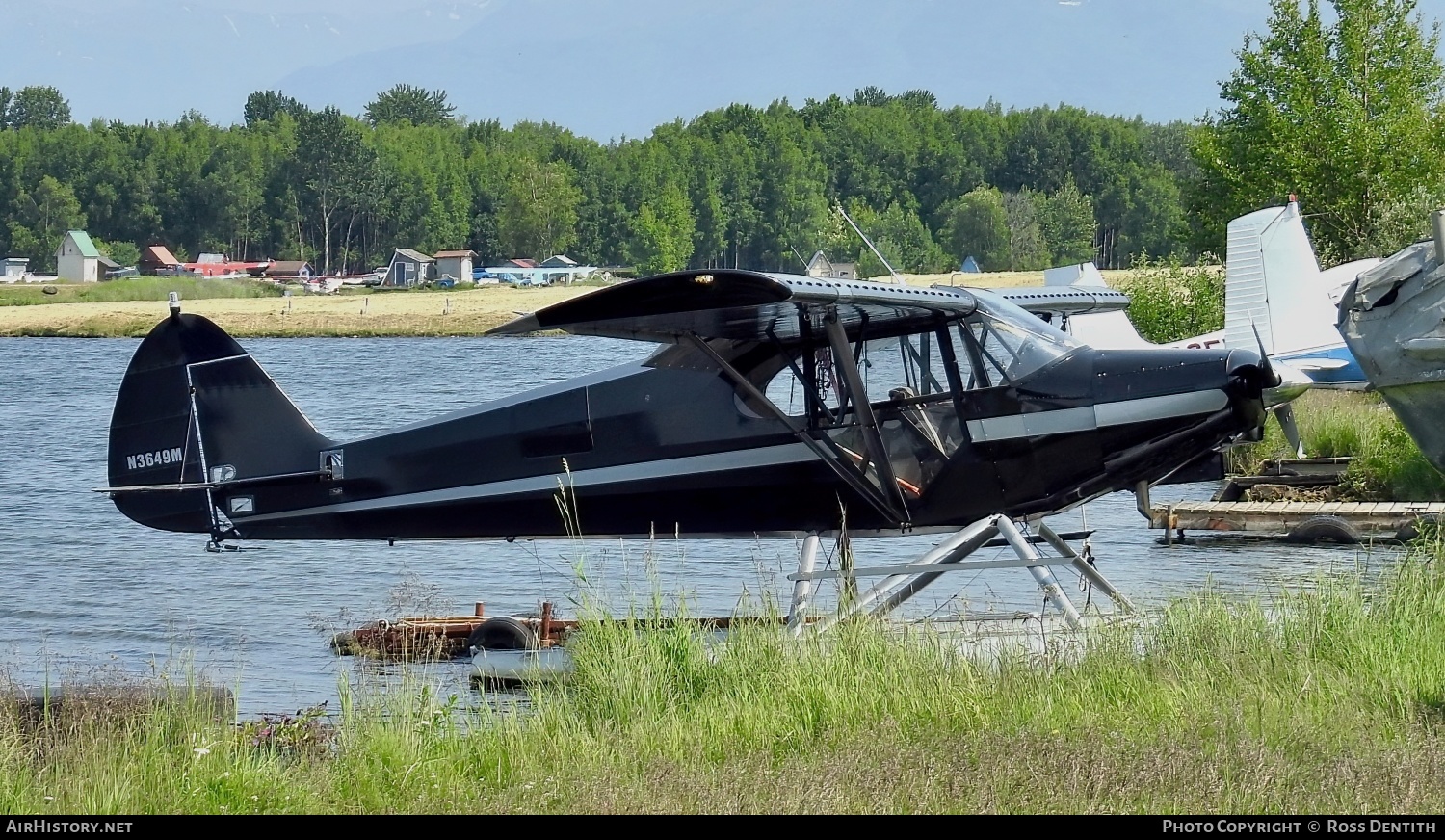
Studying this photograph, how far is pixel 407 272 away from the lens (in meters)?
106

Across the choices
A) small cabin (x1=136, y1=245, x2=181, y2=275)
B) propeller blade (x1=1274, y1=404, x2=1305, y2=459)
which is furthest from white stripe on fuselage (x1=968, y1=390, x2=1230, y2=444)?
small cabin (x1=136, y1=245, x2=181, y2=275)

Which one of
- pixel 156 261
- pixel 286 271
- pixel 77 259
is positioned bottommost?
pixel 286 271

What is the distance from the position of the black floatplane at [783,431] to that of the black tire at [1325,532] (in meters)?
5.15

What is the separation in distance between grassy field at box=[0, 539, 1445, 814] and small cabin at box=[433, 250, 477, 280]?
10397 cm

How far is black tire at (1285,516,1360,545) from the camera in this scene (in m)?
13.8

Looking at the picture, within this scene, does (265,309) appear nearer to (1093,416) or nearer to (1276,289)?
(1276,289)

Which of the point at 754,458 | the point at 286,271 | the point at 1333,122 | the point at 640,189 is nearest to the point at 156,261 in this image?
the point at 286,271

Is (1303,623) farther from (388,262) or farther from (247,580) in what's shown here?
(388,262)

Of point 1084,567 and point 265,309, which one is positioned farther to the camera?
point 265,309

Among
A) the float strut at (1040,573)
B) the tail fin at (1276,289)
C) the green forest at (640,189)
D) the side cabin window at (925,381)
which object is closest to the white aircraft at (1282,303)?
the tail fin at (1276,289)

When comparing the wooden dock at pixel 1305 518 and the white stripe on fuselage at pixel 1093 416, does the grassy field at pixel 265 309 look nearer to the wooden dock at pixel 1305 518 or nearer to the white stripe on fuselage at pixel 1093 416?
the wooden dock at pixel 1305 518

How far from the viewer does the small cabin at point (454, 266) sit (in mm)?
109562

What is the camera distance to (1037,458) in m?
8.37

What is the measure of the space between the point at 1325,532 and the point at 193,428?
31.8ft
